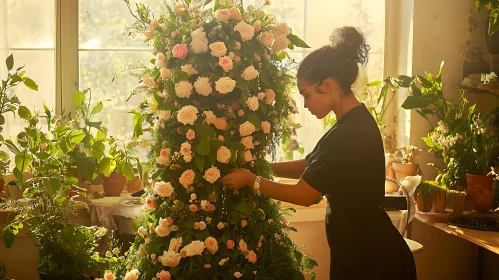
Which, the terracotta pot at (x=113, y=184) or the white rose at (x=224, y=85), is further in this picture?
the terracotta pot at (x=113, y=184)

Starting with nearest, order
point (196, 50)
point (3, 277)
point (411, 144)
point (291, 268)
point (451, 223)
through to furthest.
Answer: point (196, 50)
point (291, 268)
point (3, 277)
point (451, 223)
point (411, 144)

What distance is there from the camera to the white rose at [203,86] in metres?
2.30

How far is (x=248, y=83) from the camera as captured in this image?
2.37 m

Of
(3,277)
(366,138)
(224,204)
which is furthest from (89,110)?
(366,138)

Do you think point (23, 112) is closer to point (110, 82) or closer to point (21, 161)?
point (21, 161)

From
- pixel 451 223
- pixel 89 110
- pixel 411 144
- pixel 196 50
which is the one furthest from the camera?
pixel 411 144

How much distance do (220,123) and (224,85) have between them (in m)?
→ 0.14

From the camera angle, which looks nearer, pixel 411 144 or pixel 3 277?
pixel 3 277

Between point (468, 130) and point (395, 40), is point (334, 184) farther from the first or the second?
point (395, 40)

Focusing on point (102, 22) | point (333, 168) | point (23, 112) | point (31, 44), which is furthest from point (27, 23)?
point (333, 168)

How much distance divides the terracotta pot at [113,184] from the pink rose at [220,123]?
4.88 feet

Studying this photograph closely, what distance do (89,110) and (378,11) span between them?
5.97 feet

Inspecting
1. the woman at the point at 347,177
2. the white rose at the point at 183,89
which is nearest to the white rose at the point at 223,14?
the white rose at the point at 183,89

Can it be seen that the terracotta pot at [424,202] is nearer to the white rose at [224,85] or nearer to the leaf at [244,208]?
the leaf at [244,208]
